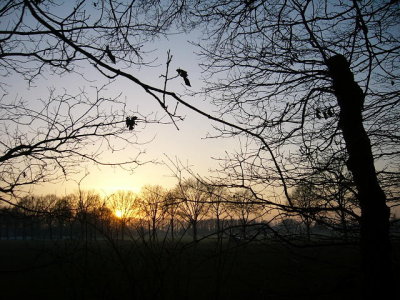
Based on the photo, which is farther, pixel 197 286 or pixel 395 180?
pixel 197 286

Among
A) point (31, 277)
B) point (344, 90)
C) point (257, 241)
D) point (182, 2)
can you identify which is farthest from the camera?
point (31, 277)

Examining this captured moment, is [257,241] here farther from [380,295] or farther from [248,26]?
[248,26]

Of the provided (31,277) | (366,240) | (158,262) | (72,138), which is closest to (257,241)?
(158,262)

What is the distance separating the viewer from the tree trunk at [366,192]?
2656 mm

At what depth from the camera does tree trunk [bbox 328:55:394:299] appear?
2.66 meters

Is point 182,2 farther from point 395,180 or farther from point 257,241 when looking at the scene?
point 395,180

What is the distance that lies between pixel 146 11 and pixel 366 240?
314 centimetres

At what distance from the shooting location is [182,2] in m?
2.90

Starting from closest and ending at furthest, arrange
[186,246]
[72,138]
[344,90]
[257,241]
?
[186,246], [257,241], [344,90], [72,138]

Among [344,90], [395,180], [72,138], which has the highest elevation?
[344,90]

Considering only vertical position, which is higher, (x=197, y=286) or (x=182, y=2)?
(x=182, y=2)

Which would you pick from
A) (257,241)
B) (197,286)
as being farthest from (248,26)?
(197,286)

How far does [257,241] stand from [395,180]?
215 cm

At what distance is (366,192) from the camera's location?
2.80 metres
